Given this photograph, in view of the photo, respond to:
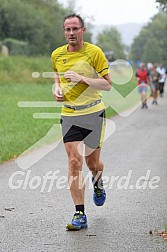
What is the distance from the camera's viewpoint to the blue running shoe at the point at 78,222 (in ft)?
22.8

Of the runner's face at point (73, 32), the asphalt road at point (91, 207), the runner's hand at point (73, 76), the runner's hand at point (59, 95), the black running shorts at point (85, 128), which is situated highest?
the runner's face at point (73, 32)

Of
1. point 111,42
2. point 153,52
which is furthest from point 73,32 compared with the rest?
point 111,42

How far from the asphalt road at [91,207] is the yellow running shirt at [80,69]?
124cm

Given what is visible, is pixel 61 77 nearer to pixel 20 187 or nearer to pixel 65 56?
pixel 65 56

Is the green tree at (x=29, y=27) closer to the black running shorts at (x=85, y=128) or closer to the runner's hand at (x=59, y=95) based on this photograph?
the black running shorts at (x=85, y=128)

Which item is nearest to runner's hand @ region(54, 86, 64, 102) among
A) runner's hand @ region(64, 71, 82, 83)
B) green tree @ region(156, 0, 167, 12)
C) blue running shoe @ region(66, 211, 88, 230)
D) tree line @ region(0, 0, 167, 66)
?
runner's hand @ region(64, 71, 82, 83)

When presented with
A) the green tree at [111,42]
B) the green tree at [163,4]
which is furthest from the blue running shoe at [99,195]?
the green tree at [111,42]

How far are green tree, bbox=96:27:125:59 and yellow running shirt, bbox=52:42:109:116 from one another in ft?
412

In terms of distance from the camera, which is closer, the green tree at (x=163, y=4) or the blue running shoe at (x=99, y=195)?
the blue running shoe at (x=99, y=195)

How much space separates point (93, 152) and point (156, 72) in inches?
1055

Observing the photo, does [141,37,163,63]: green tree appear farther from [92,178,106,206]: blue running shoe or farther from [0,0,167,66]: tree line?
[92,178,106,206]: blue running shoe

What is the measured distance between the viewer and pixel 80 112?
7215 mm

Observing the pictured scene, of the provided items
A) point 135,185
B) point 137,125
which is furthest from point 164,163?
point 137,125

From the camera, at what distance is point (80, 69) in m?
7.07
